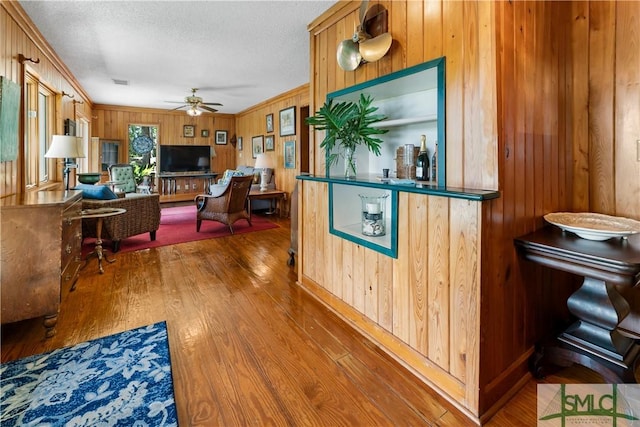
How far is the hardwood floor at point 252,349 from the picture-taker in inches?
55.6

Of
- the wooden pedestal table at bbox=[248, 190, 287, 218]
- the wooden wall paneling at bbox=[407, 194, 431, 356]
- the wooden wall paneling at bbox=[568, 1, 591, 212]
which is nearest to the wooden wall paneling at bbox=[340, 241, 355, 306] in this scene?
the wooden wall paneling at bbox=[407, 194, 431, 356]

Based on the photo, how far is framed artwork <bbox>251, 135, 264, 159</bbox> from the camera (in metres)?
7.61

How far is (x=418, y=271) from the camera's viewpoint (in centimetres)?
163

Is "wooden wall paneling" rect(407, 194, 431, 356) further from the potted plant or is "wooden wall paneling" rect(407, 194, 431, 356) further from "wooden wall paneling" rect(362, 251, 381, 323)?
the potted plant

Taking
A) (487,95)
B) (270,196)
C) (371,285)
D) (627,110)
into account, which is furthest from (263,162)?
(627,110)

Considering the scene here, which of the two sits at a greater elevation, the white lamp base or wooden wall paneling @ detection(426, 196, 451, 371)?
the white lamp base

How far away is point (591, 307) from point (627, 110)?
1.08m

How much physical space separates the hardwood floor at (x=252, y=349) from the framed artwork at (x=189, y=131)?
19.1 feet

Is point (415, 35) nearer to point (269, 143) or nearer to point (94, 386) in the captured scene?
point (94, 386)

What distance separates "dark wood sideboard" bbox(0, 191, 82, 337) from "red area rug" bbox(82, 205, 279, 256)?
2028mm

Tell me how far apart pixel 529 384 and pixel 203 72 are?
5.01m

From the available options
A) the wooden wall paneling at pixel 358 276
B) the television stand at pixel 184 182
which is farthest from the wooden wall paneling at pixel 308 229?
the television stand at pixel 184 182

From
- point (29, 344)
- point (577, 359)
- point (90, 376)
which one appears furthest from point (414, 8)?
point (29, 344)

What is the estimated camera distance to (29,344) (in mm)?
1951
